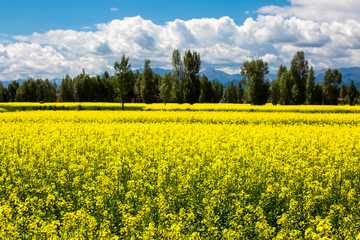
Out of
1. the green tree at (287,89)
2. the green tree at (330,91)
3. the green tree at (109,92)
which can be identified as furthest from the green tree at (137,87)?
the green tree at (330,91)

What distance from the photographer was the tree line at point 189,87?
57719mm

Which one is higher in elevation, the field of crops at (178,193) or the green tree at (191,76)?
the green tree at (191,76)

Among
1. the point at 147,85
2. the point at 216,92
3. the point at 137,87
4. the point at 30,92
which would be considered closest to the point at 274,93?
the point at 147,85

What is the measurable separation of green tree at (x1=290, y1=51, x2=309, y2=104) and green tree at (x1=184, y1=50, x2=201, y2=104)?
1134 inches

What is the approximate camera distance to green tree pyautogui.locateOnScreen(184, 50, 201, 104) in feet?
193

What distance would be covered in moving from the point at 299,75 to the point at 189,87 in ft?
117

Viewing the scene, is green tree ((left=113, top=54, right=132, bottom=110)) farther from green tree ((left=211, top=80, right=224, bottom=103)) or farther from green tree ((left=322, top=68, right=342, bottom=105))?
green tree ((left=211, top=80, right=224, bottom=103))

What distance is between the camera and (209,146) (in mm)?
10102

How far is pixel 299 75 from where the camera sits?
72.4 metres

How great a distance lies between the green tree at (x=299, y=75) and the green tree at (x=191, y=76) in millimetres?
28796

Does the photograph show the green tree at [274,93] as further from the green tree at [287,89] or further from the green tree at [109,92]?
the green tree at [109,92]

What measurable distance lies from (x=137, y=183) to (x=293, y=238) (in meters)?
3.62

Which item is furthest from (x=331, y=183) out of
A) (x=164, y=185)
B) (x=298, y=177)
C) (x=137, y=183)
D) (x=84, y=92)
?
(x=84, y=92)

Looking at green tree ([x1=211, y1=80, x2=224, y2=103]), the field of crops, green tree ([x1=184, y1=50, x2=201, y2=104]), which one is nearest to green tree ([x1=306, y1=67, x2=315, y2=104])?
green tree ([x1=184, y1=50, x2=201, y2=104])
